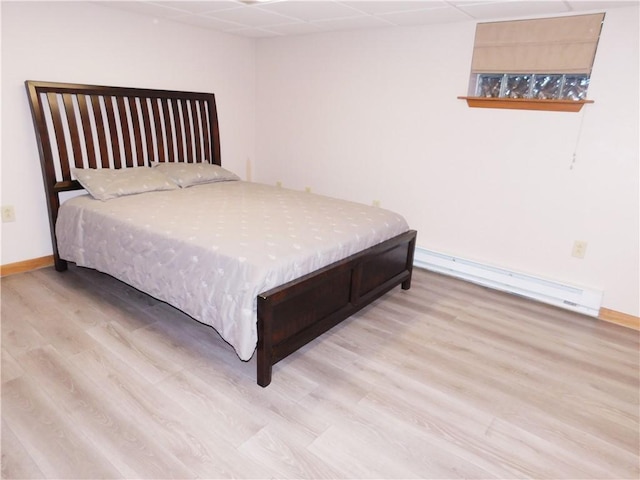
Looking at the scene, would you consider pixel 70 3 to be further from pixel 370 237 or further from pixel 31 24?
pixel 370 237

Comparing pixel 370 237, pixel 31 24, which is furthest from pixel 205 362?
pixel 31 24

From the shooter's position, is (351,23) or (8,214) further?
(351,23)

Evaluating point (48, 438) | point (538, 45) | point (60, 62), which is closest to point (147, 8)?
point (60, 62)

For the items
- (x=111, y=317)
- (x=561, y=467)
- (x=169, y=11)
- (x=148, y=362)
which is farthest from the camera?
(x=169, y=11)

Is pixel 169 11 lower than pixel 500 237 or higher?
higher

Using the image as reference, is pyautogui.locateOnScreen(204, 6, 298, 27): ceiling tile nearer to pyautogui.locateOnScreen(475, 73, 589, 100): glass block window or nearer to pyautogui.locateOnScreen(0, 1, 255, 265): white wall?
pyautogui.locateOnScreen(0, 1, 255, 265): white wall

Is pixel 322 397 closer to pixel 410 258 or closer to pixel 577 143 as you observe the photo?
pixel 410 258

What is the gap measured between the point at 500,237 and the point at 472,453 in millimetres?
2012

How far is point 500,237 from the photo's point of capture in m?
3.29

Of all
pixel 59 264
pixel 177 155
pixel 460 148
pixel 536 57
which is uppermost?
pixel 536 57

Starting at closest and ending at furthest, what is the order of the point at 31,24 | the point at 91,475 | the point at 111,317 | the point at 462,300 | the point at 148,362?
the point at 91,475, the point at 148,362, the point at 111,317, the point at 31,24, the point at 462,300

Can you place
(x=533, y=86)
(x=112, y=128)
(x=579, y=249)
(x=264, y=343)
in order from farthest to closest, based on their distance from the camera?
1. (x=112, y=128)
2. (x=533, y=86)
3. (x=579, y=249)
4. (x=264, y=343)

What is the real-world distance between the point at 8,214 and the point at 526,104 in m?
3.84

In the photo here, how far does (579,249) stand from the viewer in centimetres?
294
